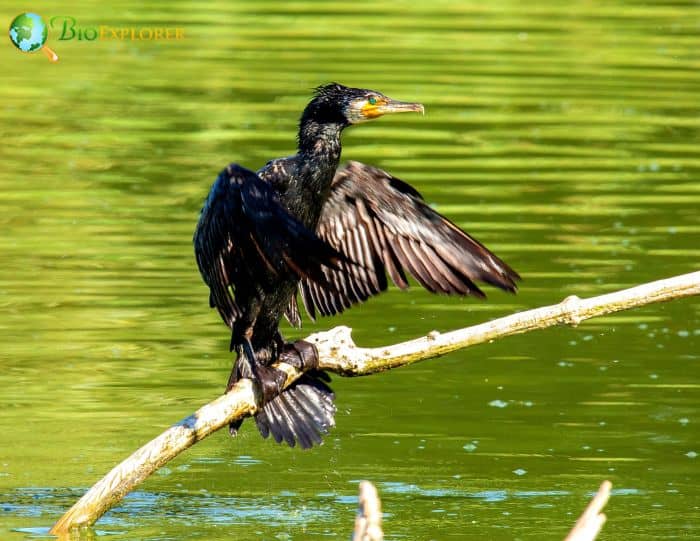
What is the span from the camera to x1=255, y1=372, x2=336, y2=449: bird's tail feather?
6785 mm

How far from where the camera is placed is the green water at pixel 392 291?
7.30m

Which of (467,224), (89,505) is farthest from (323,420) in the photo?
(467,224)

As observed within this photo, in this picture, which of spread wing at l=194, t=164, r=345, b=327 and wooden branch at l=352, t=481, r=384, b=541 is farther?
spread wing at l=194, t=164, r=345, b=327

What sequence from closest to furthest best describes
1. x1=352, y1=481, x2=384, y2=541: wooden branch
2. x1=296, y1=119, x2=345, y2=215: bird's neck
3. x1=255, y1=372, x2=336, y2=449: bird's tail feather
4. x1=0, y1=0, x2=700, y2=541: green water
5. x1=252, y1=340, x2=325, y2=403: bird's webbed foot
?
x1=352, y1=481, x2=384, y2=541: wooden branch
x1=252, y1=340, x2=325, y2=403: bird's webbed foot
x1=296, y1=119, x2=345, y2=215: bird's neck
x1=255, y1=372, x2=336, y2=449: bird's tail feather
x1=0, y1=0, x2=700, y2=541: green water

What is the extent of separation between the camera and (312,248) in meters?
5.80

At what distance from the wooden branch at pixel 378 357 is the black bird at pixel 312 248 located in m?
0.31

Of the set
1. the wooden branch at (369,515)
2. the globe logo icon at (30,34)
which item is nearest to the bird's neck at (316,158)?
the wooden branch at (369,515)

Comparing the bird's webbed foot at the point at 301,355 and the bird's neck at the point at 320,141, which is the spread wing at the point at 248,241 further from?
the bird's neck at the point at 320,141

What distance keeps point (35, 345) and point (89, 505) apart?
3.28 m

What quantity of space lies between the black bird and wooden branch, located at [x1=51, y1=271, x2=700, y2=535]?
1.01ft

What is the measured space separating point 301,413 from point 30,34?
46.7 feet

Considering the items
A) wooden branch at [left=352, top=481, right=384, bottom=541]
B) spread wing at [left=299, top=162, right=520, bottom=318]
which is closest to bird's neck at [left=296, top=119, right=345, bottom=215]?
spread wing at [left=299, top=162, right=520, bottom=318]

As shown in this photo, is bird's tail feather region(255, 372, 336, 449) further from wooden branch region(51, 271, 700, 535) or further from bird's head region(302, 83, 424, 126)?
bird's head region(302, 83, 424, 126)

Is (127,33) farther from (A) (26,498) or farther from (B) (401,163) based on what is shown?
(A) (26,498)
